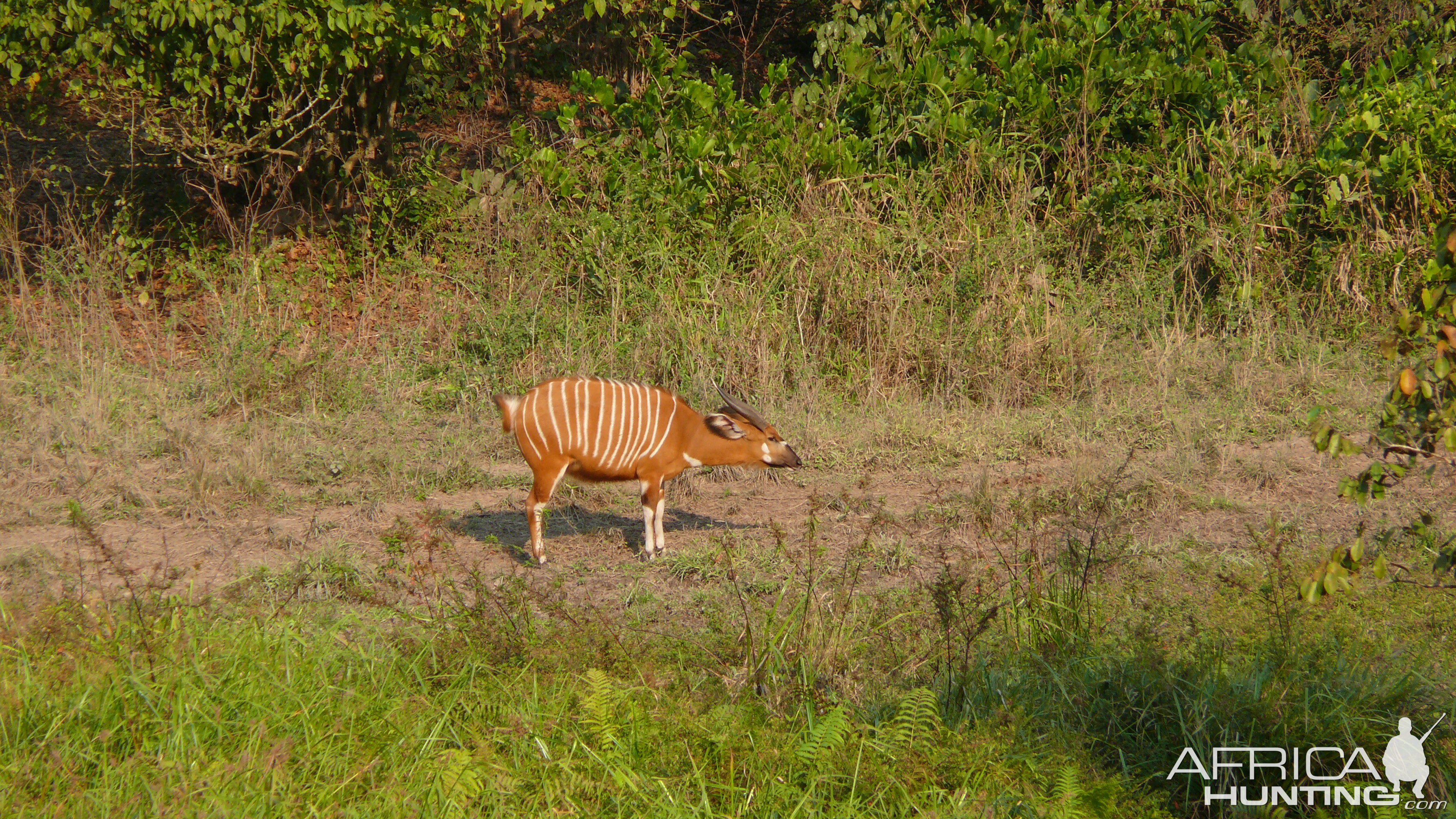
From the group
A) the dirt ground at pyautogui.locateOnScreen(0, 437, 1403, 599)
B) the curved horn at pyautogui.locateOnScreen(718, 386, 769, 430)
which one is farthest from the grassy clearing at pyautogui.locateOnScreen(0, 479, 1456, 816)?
the curved horn at pyautogui.locateOnScreen(718, 386, 769, 430)

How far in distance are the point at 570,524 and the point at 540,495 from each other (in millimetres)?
768

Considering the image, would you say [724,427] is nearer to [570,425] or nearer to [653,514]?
[653,514]

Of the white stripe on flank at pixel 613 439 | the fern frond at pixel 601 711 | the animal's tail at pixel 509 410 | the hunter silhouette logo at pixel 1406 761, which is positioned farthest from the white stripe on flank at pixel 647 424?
the hunter silhouette logo at pixel 1406 761

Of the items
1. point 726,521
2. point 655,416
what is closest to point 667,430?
point 655,416

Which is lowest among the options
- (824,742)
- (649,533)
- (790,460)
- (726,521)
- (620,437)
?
(726,521)

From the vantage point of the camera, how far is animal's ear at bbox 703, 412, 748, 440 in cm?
640

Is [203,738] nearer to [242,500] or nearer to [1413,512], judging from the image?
[242,500]

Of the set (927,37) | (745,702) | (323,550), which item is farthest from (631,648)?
(927,37)

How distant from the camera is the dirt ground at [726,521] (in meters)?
5.84

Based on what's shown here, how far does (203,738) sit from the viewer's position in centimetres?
374

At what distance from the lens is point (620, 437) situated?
20.1ft

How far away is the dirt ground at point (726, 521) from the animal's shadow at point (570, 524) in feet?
0.04

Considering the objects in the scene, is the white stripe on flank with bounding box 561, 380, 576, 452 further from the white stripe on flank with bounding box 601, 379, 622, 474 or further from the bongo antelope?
the white stripe on flank with bounding box 601, 379, 622, 474

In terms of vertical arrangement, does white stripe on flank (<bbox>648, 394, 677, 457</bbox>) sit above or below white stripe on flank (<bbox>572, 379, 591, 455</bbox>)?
below
